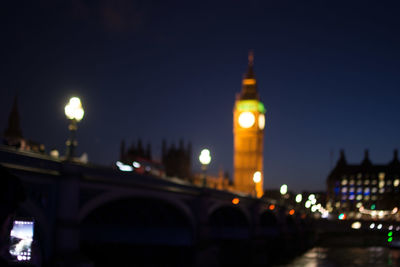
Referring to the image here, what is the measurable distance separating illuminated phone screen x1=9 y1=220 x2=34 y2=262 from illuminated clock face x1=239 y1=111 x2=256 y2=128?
14484 cm

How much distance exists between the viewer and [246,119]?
152 m

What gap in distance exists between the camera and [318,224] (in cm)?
11862

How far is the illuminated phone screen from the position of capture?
237 inches

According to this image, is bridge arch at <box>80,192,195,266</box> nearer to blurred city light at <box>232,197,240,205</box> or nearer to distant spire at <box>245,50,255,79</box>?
blurred city light at <box>232,197,240,205</box>

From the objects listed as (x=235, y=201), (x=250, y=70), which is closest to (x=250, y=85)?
(x=250, y=70)

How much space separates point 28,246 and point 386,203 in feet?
652

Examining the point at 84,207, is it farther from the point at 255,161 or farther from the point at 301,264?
the point at 255,161

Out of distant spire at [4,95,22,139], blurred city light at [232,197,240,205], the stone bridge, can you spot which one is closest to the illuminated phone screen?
the stone bridge

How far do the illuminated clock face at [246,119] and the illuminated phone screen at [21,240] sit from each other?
14484cm

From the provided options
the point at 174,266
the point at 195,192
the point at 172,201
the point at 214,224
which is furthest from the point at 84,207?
the point at 214,224

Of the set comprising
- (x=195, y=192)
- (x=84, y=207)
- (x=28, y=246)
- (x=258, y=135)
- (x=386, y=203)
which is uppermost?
A: (x=258, y=135)

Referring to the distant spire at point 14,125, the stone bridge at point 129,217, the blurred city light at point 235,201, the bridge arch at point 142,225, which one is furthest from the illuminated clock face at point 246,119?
the bridge arch at point 142,225

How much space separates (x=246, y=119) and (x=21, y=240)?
146 metres

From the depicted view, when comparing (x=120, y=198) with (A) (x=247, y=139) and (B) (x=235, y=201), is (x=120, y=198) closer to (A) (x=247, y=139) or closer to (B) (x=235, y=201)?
(B) (x=235, y=201)
